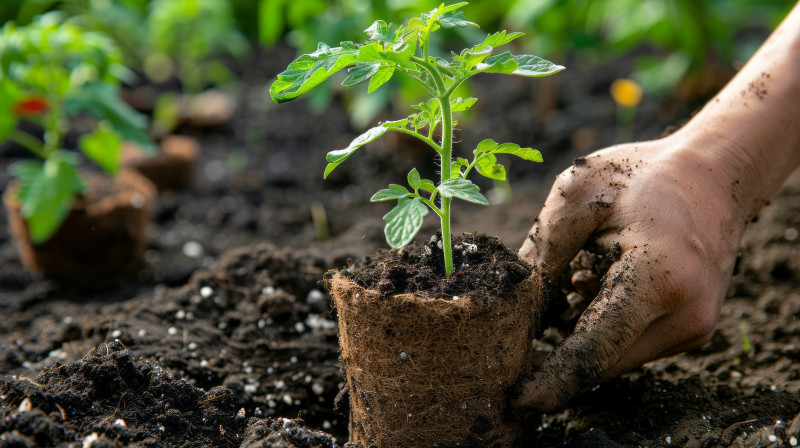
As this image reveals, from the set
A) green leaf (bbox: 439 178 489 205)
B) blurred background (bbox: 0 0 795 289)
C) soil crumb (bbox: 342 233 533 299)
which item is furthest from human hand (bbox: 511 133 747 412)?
blurred background (bbox: 0 0 795 289)

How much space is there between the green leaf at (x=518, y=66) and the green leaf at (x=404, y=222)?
30 cm

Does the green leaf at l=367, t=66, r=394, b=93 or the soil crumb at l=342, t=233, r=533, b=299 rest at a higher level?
the green leaf at l=367, t=66, r=394, b=93

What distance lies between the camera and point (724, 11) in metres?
3.90

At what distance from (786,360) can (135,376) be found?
70.6 inches

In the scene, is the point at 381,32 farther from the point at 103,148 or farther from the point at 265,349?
the point at 103,148

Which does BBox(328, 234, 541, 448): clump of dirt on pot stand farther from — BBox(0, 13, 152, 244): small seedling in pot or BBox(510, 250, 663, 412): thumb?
BBox(0, 13, 152, 244): small seedling in pot

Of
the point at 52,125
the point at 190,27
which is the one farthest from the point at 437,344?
the point at 190,27

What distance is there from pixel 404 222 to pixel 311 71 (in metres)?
0.36

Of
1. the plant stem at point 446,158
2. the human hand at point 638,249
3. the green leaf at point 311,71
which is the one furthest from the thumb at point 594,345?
the green leaf at point 311,71

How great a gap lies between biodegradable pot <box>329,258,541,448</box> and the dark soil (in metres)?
0.18

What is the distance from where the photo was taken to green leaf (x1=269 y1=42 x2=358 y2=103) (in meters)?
1.26

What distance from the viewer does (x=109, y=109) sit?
2844mm

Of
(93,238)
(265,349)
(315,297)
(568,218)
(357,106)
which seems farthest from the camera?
(357,106)

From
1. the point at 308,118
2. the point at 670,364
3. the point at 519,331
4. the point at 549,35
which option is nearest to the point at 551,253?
the point at 519,331
